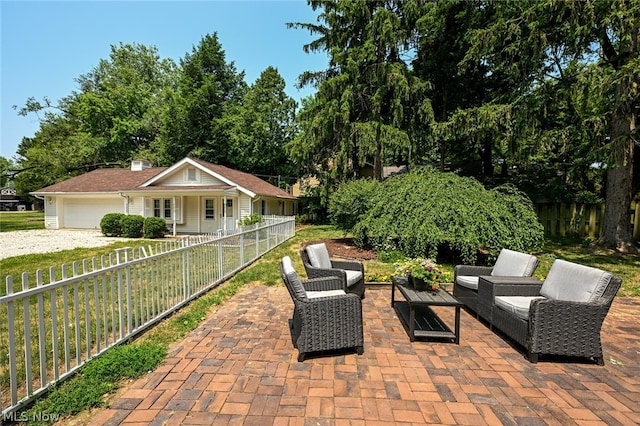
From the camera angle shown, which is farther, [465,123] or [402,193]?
[465,123]

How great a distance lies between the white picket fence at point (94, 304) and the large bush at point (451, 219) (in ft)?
13.4

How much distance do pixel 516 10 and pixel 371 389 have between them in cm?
1464

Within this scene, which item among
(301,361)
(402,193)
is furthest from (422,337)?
(402,193)

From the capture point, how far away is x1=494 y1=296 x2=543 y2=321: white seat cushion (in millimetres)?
3470

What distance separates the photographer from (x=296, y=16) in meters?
16.7

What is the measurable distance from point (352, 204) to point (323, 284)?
611 centimetres

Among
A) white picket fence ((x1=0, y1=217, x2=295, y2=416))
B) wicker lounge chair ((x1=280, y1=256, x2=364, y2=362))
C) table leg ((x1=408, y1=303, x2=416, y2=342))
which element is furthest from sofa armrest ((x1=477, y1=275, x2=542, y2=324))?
white picket fence ((x1=0, y1=217, x2=295, y2=416))

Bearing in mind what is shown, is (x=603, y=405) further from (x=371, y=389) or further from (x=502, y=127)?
(x=502, y=127)

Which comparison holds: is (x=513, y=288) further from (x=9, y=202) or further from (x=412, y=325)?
(x=9, y=202)

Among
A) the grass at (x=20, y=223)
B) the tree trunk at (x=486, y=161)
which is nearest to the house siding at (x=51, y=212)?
the grass at (x=20, y=223)

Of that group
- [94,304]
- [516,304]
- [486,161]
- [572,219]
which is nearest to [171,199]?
[94,304]

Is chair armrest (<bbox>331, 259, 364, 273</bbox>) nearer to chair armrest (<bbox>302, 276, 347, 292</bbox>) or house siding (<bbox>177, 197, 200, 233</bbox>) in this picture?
chair armrest (<bbox>302, 276, 347, 292</bbox>)

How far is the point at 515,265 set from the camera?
4.71m

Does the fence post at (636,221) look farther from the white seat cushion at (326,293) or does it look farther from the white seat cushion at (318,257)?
the white seat cushion at (326,293)
